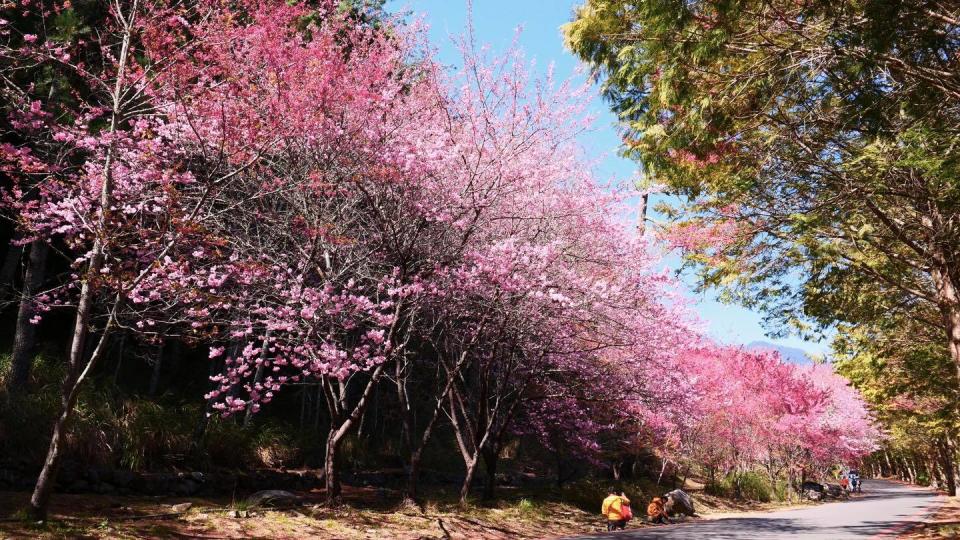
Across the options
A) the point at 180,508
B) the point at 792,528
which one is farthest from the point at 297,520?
the point at 792,528

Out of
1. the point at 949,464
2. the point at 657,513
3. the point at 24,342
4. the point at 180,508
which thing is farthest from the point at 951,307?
the point at 949,464

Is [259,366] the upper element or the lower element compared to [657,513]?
upper

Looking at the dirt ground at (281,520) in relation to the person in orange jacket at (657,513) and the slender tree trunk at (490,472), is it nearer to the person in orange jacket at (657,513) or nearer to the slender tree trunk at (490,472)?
the slender tree trunk at (490,472)

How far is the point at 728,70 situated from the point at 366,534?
866 centimetres

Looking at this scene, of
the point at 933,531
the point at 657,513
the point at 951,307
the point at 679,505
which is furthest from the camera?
the point at 679,505

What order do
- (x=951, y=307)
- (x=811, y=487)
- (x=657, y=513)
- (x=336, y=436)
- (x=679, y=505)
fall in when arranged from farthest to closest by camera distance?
(x=811, y=487), (x=679, y=505), (x=657, y=513), (x=951, y=307), (x=336, y=436)

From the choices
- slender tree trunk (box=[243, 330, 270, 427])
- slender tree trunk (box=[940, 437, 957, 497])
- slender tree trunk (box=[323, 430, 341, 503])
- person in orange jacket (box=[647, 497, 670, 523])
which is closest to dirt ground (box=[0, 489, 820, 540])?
slender tree trunk (box=[323, 430, 341, 503])

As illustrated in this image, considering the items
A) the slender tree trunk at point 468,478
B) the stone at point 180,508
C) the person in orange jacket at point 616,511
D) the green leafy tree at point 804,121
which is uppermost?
the green leafy tree at point 804,121

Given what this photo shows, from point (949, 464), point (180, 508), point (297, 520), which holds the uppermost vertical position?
point (949, 464)

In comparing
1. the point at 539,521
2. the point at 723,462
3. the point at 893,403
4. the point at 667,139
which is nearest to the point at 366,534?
the point at 539,521

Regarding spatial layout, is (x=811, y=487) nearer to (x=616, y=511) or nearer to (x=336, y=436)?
(x=616, y=511)

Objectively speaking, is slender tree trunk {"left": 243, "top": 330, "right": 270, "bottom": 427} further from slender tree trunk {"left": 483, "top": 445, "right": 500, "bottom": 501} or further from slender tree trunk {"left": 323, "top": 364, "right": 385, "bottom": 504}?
slender tree trunk {"left": 483, "top": 445, "right": 500, "bottom": 501}

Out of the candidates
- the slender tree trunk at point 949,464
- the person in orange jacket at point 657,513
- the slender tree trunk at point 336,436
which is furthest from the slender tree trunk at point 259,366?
the slender tree trunk at point 949,464

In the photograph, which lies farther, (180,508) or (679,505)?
(679,505)
